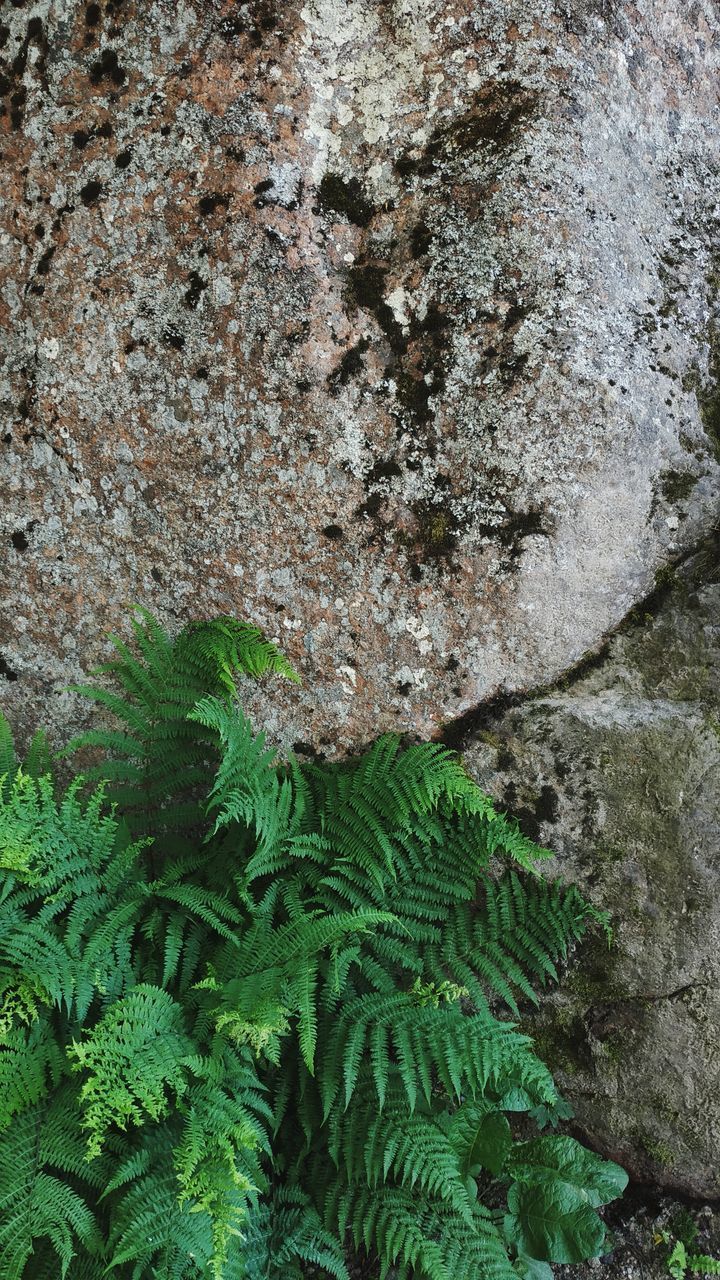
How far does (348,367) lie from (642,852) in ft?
5.95

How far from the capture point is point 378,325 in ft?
9.78

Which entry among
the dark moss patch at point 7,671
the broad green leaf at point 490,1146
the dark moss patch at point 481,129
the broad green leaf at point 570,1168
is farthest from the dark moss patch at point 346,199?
the broad green leaf at point 570,1168

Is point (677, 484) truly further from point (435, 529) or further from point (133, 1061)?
point (133, 1061)

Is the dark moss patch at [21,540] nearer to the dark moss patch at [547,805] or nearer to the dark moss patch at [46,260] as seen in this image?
the dark moss patch at [46,260]

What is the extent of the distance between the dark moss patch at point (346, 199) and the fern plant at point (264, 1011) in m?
1.41

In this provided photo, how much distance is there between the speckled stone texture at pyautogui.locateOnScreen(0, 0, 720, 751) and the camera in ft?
9.43

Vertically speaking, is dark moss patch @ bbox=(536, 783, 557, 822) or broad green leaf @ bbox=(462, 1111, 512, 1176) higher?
dark moss patch @ bbox=(536, 783, 557, 822)

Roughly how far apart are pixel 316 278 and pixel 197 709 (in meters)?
1.45

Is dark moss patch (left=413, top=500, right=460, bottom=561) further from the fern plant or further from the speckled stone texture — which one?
the fern plant

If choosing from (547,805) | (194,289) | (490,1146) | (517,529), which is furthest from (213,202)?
(490,1146)

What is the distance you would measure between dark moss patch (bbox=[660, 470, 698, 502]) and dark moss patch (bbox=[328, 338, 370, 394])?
1.05 metres

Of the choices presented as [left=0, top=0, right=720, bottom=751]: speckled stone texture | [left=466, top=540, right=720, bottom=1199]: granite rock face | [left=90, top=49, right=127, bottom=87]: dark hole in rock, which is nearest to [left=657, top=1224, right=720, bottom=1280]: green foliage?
[left=466, top=540, right=720, bottom=1199]: granite rock face

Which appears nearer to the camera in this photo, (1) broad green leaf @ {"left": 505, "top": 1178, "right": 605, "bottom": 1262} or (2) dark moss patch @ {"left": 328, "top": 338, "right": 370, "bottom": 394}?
(1) broad green leaf @ {"left": 505, "top": 1178, "right": 605, "bottom": 1262}

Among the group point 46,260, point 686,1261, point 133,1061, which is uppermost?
point 46,260
